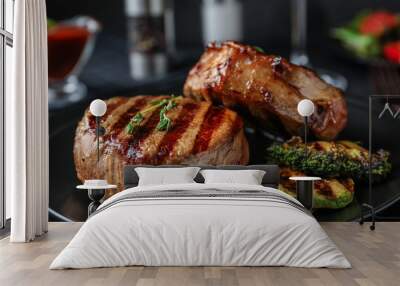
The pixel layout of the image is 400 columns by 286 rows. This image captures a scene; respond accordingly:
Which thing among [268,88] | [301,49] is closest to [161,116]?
[268,88]

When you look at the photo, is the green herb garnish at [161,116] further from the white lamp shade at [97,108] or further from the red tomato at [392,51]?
the red tomato at [392,51]

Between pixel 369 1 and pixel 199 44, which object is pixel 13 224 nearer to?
pixel 199 44

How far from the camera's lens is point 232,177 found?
643cm

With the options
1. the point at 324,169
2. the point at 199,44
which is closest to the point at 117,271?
the point at 324,169

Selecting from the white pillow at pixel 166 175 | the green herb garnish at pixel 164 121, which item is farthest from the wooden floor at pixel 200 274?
the green herb garnish at pixel 164 121

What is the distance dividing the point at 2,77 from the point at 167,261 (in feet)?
10.0

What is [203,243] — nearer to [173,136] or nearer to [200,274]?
[200,274]

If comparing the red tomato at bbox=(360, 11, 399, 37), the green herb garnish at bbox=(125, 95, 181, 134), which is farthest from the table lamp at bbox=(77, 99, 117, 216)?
the red tomato at bbox=(360, 11, 399, 37)

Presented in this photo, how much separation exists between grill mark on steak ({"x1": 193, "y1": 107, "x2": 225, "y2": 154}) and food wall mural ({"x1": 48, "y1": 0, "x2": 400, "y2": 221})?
0.01 m

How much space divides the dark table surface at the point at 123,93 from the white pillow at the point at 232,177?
0.82 m

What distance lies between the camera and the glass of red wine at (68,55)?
738 centimetres

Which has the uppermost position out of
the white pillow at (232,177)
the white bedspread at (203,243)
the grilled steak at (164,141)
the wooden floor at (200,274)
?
the grilled steak at (164,141)

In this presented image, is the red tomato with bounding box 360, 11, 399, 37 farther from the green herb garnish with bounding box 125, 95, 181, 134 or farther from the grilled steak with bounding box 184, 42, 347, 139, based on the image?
the green herb garnish with bounding box 125, 95, 181, 134

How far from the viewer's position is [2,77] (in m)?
6.52
